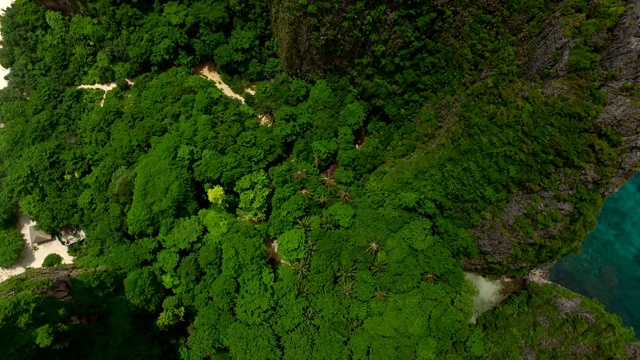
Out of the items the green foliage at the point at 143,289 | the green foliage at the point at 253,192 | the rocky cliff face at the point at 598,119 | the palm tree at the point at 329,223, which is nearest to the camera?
the rocky cliff face at the point at 598,119

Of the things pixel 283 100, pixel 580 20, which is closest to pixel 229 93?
pixel 283 100

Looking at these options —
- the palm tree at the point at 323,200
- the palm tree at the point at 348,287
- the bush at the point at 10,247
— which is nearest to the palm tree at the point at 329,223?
the palm tree at the point at 323,200

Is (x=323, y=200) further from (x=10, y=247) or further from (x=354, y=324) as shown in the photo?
→ (x=10, y=247)

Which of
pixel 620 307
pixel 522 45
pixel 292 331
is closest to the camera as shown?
pixel 522 45

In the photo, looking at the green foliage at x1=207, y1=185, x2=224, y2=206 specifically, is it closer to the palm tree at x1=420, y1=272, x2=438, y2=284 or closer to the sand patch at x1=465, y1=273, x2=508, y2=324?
the palm tree at x1=420, y1=272, x2=438, y2=284

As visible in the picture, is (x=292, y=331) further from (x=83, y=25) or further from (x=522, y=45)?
(x=83, y=25)

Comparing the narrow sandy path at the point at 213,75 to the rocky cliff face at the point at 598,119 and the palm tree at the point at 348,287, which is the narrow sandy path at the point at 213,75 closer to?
the palm tree at the point at 348,287
